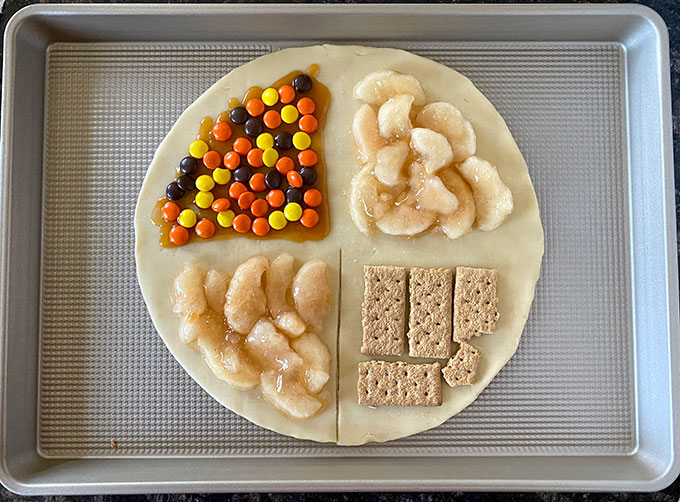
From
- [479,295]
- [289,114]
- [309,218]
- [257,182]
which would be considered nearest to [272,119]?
[289,114]

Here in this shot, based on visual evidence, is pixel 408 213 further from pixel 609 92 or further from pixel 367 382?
pixel 609 92

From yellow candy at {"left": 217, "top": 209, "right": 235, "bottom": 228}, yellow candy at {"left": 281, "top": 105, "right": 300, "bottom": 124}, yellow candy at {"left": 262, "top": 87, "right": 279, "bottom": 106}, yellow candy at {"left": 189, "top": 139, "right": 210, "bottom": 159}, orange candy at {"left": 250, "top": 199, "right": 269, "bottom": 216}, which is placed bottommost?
yellow candy at {"left": 217, "top": 209, "right": 235, "bottom": 228}

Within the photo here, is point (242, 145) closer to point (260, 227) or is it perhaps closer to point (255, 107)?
point (255, 107)

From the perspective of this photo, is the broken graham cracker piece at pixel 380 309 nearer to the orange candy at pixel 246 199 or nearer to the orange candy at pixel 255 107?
the orange candy at pixel 246 199

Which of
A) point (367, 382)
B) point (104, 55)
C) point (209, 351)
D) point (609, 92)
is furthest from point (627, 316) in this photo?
point (104, 55)

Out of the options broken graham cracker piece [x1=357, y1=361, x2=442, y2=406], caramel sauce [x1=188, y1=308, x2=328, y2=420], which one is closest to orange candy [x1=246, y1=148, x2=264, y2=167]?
caramel sauce [x1=188, y1=308, x2=328, y2=420]

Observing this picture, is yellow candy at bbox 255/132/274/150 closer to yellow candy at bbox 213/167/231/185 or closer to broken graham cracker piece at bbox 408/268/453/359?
yellow candy at bbox 213/167/231/185

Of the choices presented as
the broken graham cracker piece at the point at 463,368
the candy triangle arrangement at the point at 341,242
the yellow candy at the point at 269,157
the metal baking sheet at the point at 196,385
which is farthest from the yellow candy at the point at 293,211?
the broken graham cracker piece at the point at 463,368
